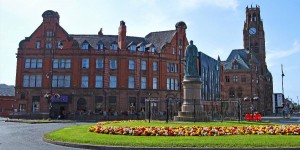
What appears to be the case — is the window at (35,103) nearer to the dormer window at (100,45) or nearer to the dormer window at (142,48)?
the dormer window at (100,45)

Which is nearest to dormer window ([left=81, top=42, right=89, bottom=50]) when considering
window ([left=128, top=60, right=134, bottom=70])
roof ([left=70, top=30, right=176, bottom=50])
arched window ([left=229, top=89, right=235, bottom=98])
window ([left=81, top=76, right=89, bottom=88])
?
roof ([left=70, top=30, right=176, bottom=50])

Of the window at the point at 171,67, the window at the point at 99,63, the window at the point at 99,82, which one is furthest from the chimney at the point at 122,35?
the window at the point at 171,67

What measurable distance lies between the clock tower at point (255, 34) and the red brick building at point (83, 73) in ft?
209

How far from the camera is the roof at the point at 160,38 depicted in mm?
67250

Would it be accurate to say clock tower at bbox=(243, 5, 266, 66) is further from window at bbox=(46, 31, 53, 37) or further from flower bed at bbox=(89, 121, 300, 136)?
flower bed at bbox=(89, 121, 300, 136)

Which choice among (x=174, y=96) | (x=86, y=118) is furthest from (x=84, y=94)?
(x=174, y=96)

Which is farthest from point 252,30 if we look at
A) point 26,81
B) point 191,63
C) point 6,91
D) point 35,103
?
point 191,63

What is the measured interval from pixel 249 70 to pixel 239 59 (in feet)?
19.6

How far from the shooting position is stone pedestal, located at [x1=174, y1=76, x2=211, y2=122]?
28.8 meters

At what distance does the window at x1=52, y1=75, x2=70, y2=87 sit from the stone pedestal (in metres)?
35.0

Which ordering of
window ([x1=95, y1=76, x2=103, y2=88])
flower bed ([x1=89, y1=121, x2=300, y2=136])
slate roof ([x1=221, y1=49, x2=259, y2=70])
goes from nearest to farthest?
flower bed ([x1=89, y1=121, x2=300, y2=136]) → window ([x1=95, y1=76, x2=103, y2=88]) → slate roof ([x1=221, y1=49, x2=259, y2=70])

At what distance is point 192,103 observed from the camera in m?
29.0

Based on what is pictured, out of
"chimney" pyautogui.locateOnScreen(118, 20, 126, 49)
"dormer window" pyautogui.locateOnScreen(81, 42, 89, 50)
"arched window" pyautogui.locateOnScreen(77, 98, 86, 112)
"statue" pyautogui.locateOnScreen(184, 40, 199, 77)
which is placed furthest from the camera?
"chimney" pyautogui.locateOnScreen(118, 20, 126, 49)

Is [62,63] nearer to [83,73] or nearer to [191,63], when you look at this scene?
[83,73]
